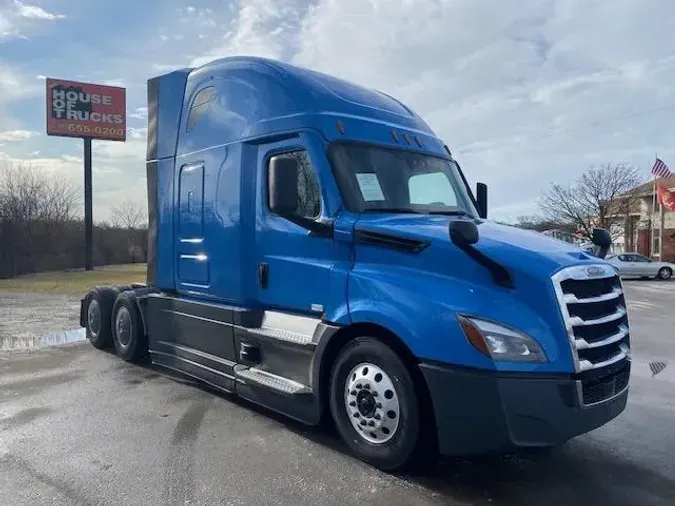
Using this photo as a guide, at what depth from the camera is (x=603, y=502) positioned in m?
3.92

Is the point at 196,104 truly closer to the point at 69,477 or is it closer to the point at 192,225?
the point at 192,225

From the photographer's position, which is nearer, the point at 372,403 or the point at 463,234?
the point at 463,234

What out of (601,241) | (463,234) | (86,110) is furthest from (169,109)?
(86,110)

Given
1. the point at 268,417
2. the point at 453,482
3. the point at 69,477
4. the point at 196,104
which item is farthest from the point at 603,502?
the point at 196,104

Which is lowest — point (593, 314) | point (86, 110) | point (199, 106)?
point (593, 314)

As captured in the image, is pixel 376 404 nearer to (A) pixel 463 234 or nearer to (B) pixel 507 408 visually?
(B) pixel 507 408

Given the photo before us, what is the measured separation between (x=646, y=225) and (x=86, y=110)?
1727 inches

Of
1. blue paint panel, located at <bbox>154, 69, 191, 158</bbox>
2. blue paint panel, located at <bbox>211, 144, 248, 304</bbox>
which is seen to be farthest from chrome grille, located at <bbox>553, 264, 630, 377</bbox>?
blue paint panel, located at <bbox>154, 69, 191, 158</bbox>

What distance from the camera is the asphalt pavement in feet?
13.1

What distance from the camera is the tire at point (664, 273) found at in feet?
103

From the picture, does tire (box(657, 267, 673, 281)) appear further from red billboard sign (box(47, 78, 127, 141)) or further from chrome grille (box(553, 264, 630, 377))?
red billboard sign (box(47, 78, 127, 141))

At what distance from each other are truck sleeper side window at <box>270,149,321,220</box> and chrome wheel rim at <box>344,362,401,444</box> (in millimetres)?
1429

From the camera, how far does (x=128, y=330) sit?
828 centimetres

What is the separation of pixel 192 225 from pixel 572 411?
4.49 metres
